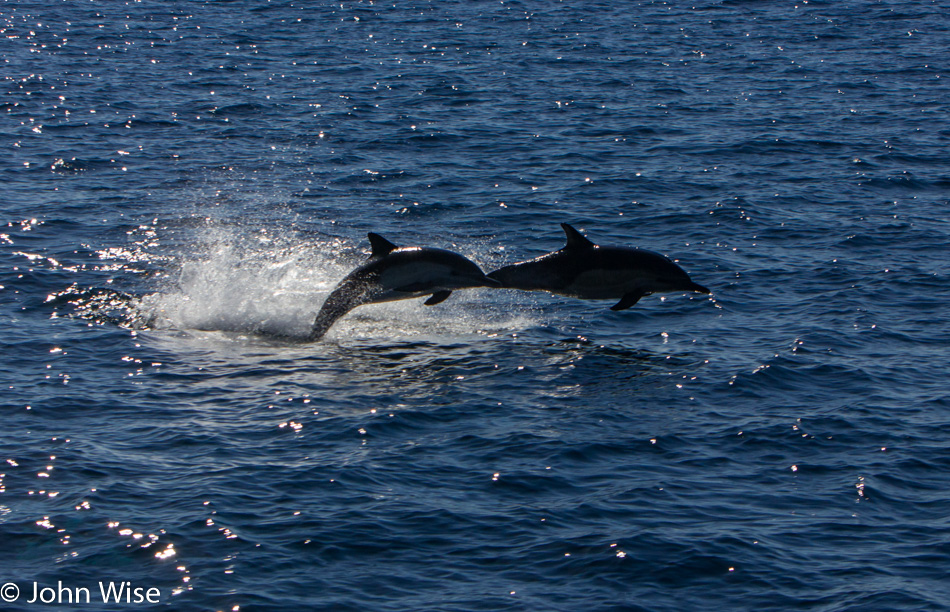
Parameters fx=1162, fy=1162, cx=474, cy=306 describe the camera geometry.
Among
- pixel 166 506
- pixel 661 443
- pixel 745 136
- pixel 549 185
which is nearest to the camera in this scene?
pixel 166 506

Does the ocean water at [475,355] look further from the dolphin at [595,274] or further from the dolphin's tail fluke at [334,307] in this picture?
the dolphin at [595,274]

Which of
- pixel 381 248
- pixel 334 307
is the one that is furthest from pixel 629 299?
pixel 334 307

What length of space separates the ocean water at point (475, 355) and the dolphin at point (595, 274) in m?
1.07

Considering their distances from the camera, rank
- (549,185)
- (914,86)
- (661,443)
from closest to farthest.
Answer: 1. (661,443)
2. (549,185)
3. (914,86)

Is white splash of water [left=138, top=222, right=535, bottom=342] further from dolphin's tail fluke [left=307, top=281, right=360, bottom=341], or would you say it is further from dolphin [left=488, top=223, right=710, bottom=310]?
dolphin [left=488, top=223, right=710, bottom=310]

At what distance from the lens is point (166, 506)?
1314cm

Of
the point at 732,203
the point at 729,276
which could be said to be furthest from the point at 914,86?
the point at 729,276

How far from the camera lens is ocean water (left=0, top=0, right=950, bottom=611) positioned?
1227cm

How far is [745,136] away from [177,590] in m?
28.1

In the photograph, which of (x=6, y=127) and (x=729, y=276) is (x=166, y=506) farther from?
(x=6, y=127)

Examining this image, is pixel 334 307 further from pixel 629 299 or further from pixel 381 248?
pixel 629 299

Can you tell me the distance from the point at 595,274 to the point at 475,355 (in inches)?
93.3

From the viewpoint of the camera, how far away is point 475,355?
19125 mm

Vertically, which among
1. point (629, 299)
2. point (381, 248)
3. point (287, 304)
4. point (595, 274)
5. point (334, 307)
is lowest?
point (629, 299)
